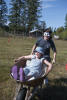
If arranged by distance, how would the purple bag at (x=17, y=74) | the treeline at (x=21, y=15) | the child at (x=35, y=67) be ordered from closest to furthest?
the purple bag at (x=17, y=74), the child at (x=35, y=67), the treeline at (x=21, y=15)

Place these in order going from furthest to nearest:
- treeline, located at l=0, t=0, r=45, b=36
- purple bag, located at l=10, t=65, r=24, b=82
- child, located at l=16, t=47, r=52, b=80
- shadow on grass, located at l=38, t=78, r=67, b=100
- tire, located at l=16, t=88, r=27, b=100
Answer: treeline, located at l=0, t=0, r=45, b=36 < shadow on grass, located at l=38, t=78, r=67, b=100 < child, located at l=16, t=47, r=52, b=80 < tire, located at l=16, t=88, r=27, b=100 < purple bag, located at l=10, t=65, r=24, b=82

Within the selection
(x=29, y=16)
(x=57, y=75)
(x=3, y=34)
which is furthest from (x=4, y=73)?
(x=29, y=16)

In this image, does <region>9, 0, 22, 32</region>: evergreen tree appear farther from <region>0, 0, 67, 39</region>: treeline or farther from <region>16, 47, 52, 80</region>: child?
<region>16, 47, 52, 80</region>: child

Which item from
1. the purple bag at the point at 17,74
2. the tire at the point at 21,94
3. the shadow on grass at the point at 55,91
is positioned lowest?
the shadow on grass at the point at 55,91

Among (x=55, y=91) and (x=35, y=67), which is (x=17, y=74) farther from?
(x=55, y=91)

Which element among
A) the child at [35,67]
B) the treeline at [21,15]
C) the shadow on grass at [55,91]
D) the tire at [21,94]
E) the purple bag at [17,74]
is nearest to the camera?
the purple bag at [17,74]

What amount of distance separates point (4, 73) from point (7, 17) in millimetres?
51284

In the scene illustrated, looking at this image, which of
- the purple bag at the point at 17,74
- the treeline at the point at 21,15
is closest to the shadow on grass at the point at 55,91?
the purple bag at the point at 17,74

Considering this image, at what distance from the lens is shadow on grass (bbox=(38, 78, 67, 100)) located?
530 cm

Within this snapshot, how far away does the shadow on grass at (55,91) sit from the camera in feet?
17.4

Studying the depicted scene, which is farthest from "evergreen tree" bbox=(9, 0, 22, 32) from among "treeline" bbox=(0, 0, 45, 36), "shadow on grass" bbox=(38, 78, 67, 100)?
"shadow on grass" bbox=(38, 78, 67, 100)

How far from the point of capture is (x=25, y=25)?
185 ft

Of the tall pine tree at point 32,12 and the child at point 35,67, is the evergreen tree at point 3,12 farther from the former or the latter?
the child at point 35,67

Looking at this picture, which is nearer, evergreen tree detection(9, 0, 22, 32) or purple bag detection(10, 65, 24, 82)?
purple bag detection(10, 65, 24, 82)
